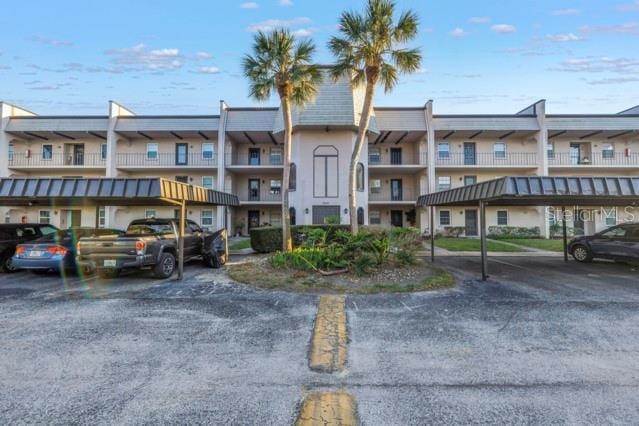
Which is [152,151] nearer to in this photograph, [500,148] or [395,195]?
[395,195]

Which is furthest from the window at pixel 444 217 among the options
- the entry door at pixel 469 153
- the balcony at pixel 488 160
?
the entry door at pixel 469 153

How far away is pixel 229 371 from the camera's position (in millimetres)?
3627

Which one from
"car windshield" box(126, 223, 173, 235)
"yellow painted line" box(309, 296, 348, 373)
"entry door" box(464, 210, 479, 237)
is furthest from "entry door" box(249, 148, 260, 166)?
"yellow painted line" box(309, 296, 348, 373)

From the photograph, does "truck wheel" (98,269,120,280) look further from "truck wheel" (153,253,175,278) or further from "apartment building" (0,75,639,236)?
"apartment building" (0,75,639,236)

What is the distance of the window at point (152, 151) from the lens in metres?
24.0

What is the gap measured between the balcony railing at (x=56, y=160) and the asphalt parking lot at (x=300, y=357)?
20.3 metres

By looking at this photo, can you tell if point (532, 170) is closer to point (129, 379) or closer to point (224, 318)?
point (224, 318)

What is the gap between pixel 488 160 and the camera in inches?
933

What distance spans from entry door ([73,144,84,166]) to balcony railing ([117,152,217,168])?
359 centimetres

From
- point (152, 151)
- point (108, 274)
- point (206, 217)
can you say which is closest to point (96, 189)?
point (108, 274)

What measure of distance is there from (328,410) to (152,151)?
25.7 metres

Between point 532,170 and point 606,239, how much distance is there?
43.8 ft

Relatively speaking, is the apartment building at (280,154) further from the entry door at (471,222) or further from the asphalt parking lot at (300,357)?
the asphalt parking lot at (300,357)

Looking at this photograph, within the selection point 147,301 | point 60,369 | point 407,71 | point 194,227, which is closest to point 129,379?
point 60,369
